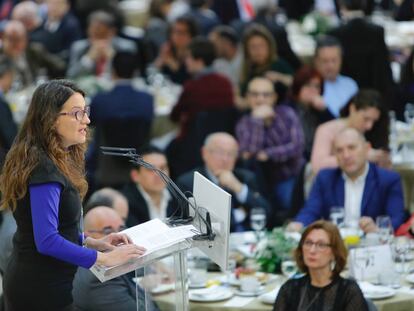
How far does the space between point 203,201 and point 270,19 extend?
6.68 meters

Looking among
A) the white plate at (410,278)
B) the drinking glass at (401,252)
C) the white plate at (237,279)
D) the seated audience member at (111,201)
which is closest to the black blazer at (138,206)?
the seated audience member at (111,201)

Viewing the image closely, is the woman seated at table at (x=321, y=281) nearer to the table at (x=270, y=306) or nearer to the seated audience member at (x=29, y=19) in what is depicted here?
the table at (x=270, y=306)

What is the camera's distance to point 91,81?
9.52 meters

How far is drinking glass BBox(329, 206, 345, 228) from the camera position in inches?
259

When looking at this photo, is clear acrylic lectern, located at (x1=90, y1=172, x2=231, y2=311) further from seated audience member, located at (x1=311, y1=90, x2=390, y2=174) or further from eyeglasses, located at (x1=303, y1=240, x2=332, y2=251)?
seated audience member, located at (x1=311, y1=90, x2=390, y2=174)

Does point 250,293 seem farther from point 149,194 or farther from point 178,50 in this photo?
point 178,50

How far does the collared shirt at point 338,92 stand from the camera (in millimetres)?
8914

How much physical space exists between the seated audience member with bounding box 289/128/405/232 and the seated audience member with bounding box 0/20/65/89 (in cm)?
380

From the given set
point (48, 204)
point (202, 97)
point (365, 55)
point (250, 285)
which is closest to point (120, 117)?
point (202, 97)

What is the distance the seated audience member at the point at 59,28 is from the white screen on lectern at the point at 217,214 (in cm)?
745

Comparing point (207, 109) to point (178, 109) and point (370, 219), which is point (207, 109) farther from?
point (370, 219)

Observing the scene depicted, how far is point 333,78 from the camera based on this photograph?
29.8 ft

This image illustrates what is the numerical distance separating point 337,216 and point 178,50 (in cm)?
443

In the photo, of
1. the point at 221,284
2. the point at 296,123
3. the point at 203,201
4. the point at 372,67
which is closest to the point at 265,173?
the point at 296,123
